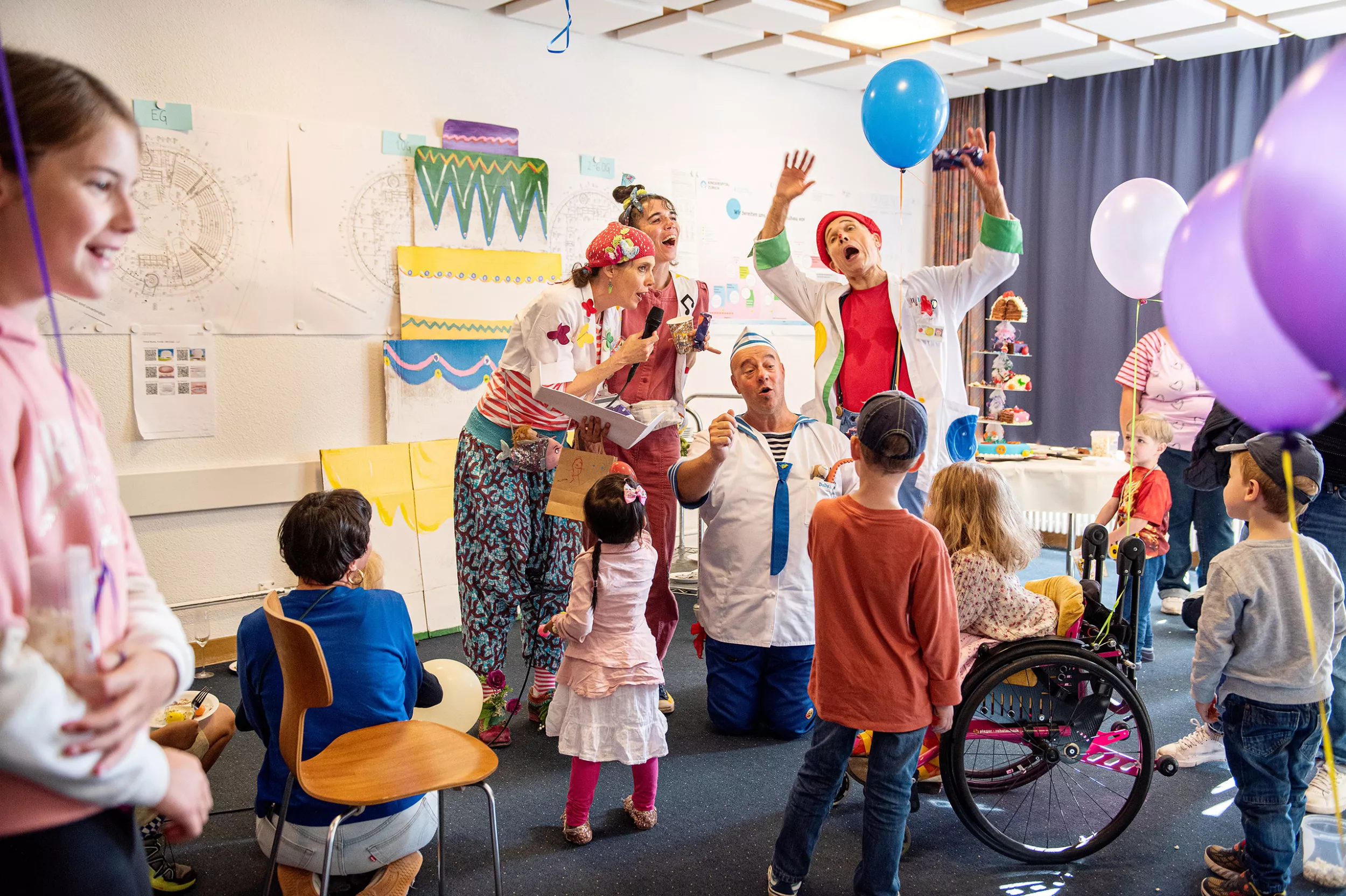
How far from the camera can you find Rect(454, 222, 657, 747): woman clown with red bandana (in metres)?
2.84

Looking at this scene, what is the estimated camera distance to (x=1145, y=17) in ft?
14.5

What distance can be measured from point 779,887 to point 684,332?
64.8 inches

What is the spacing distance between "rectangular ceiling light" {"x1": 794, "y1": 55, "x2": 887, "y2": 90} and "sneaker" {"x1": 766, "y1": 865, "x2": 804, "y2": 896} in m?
4.13

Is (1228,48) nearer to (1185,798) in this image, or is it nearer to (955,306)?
(955,306)

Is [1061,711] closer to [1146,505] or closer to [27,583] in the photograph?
[1146,505]

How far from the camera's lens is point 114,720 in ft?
2.68

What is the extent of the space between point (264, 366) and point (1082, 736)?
10.2 ft

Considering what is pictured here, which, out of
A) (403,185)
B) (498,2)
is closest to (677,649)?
(403,185)

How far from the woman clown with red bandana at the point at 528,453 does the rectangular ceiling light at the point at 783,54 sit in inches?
93.4

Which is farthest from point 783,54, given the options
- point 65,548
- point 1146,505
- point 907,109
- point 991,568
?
point 65,548

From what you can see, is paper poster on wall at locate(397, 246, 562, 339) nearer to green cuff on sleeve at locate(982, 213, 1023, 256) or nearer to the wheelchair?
green cuff on sleeve at locate(982, 213, 1023, 256)

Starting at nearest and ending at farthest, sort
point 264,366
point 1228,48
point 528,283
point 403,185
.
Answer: point 264,366 < point 403,185 < point 528,283 < point 1228,48

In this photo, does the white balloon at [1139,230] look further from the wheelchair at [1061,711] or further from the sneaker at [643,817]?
the sneaker at [643,817]

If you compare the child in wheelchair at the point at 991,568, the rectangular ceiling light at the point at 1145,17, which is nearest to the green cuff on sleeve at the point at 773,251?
the child in wheelchair at the point at 991,568
